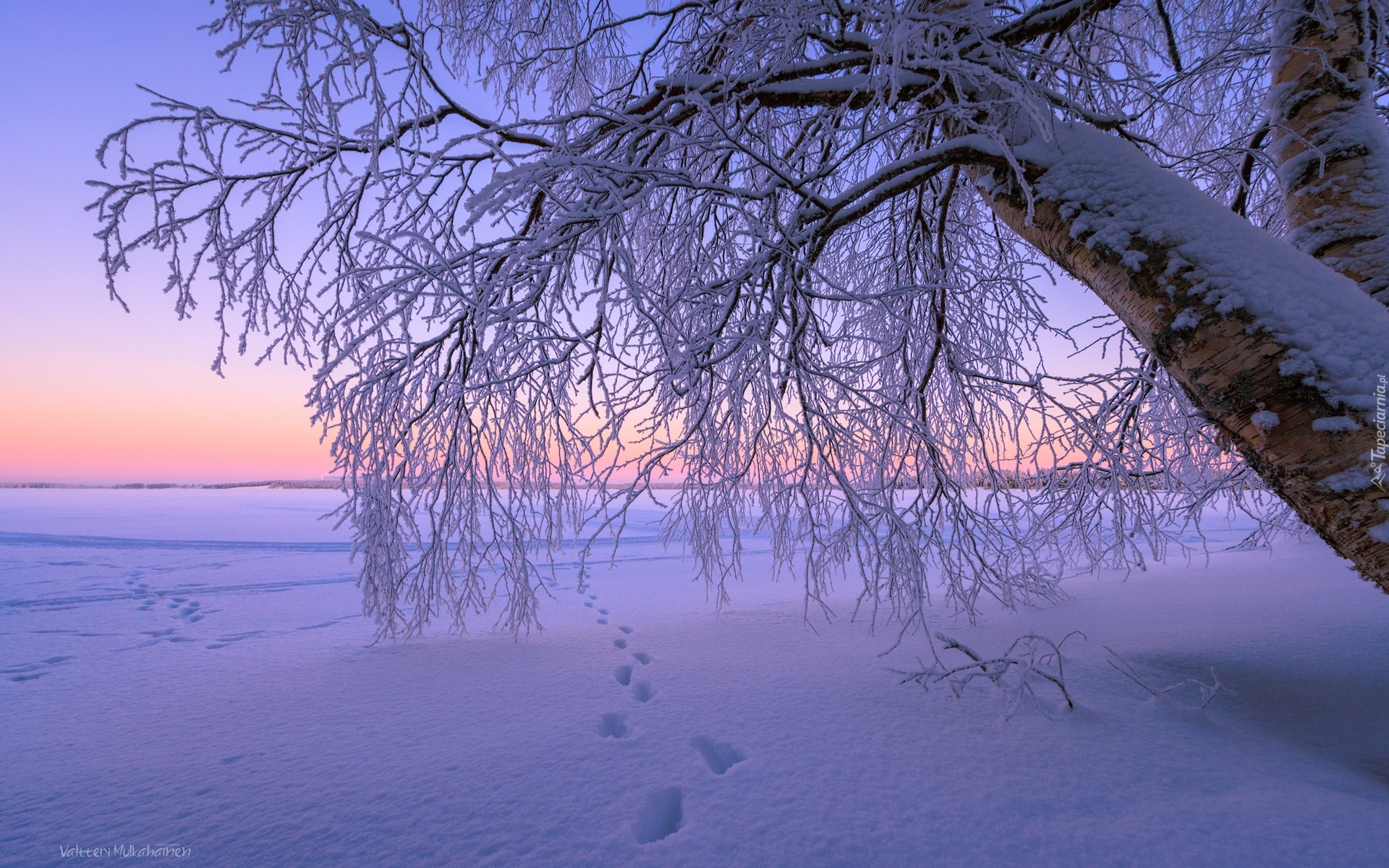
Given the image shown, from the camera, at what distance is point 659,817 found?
131 cm

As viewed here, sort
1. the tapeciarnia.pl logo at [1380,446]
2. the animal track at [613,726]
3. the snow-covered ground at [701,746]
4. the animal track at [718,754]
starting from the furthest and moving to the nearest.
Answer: the animal track at [613,726] → the animal track at [718,754] → the tapeciarnia.pl logo at [1380,446] → the snow-covered ground at [701,746]

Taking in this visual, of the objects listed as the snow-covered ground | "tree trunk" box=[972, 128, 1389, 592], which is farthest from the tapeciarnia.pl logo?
the snow-covered ground

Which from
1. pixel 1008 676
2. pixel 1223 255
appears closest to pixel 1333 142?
pixel 1223 255

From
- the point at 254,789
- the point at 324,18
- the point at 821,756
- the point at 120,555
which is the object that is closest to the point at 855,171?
the point at 324,18

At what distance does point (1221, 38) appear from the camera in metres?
2.70

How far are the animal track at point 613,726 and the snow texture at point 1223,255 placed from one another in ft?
6.97

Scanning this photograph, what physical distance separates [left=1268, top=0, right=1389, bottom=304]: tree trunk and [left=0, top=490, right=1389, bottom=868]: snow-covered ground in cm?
156

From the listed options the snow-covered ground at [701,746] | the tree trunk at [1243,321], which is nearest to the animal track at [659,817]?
the snow-covered ground at [701,746]

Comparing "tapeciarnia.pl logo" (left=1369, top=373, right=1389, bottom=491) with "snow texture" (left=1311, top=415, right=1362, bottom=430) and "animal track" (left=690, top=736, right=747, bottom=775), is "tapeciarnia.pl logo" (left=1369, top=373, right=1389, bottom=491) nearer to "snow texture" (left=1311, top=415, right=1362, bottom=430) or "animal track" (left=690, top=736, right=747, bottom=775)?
"snow texture" (left=1311, top=415, right=1362, bottom=430)

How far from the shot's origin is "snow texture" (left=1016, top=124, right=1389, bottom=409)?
145 cm

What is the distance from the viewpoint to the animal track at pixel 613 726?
1.73m

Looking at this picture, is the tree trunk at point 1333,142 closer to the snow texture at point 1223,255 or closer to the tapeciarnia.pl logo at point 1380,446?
the snow texture at point 1223,255

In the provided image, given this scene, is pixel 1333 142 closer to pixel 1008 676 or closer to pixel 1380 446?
pixel 1380 446

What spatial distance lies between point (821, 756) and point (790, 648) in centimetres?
113
